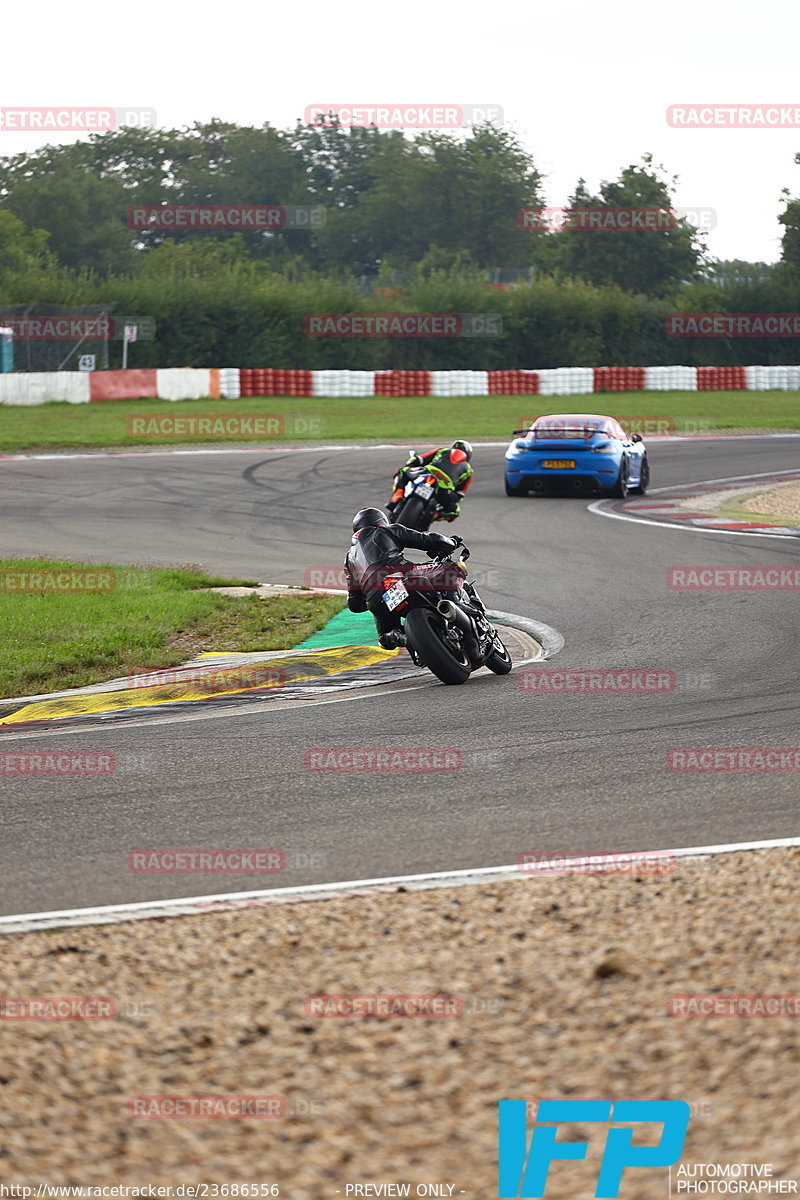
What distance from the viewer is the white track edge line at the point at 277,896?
5191 millimetres

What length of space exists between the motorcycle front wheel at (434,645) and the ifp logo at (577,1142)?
5.90m

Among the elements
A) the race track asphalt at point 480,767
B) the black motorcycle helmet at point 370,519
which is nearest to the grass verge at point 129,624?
the race track asphalt at point 480,767

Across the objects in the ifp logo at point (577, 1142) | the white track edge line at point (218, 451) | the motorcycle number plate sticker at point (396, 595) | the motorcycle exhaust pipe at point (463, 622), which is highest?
the white track edge line at point (218, 451)

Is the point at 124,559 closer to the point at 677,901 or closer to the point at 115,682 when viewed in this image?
the point at 115,682

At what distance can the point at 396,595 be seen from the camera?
9562 mm

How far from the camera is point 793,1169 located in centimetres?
339

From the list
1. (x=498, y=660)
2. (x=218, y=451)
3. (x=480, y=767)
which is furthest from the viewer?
(x=218, y=451)

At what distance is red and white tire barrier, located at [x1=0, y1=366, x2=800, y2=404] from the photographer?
35438 millimetres

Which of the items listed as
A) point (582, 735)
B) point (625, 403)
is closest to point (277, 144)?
point (625, 403)

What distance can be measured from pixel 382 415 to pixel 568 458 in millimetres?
15320

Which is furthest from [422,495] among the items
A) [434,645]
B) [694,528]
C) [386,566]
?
[694,528]

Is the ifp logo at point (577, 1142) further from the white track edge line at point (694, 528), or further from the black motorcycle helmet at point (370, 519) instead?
the white track edge line at point (694, 528)

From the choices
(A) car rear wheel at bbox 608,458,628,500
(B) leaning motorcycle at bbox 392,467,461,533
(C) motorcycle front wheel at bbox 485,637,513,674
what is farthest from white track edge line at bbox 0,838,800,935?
(A) car rear wheel at bbox 608,458,628,500

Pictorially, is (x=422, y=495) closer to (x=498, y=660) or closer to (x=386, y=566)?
(x=386, y=566)
